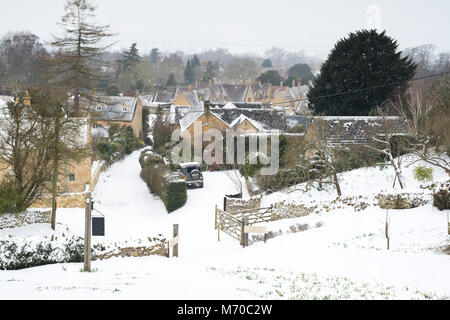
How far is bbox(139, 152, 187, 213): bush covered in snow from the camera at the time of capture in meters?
25.7

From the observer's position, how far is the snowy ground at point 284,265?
8914mm

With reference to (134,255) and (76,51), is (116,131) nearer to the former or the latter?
(76,51)

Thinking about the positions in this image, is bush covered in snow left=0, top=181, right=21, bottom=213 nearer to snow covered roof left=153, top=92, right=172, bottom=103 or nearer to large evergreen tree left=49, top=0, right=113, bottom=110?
large evergreen tree left=49, top=0, right=113, bottom=110

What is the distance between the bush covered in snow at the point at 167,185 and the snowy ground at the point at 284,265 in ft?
6.85

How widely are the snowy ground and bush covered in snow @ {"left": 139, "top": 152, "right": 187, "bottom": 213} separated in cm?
209

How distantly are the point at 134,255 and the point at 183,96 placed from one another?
67.7 metres

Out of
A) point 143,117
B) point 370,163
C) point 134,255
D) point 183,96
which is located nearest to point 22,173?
point 134,255

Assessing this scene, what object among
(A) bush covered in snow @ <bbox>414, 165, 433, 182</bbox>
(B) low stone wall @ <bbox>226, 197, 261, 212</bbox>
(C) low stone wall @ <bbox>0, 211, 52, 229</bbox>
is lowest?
(C) low stone wall @ <bbox>0, 211, 52, 229</bbox>

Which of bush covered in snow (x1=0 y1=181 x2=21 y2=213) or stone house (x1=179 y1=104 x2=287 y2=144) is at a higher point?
stone house (x1=179 y1=104 x2=287 y2=144)

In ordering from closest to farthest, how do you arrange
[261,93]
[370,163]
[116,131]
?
[370,163], [116,131], [261,93]

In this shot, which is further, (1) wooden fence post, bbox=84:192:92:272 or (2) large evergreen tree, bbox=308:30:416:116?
(2) large evergreen tree, bbox=308:30:416:116

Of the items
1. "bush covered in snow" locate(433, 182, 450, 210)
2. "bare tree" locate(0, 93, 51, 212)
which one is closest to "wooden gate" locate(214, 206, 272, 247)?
"bush covered in snow" locate(433, 182, 450, 210)
